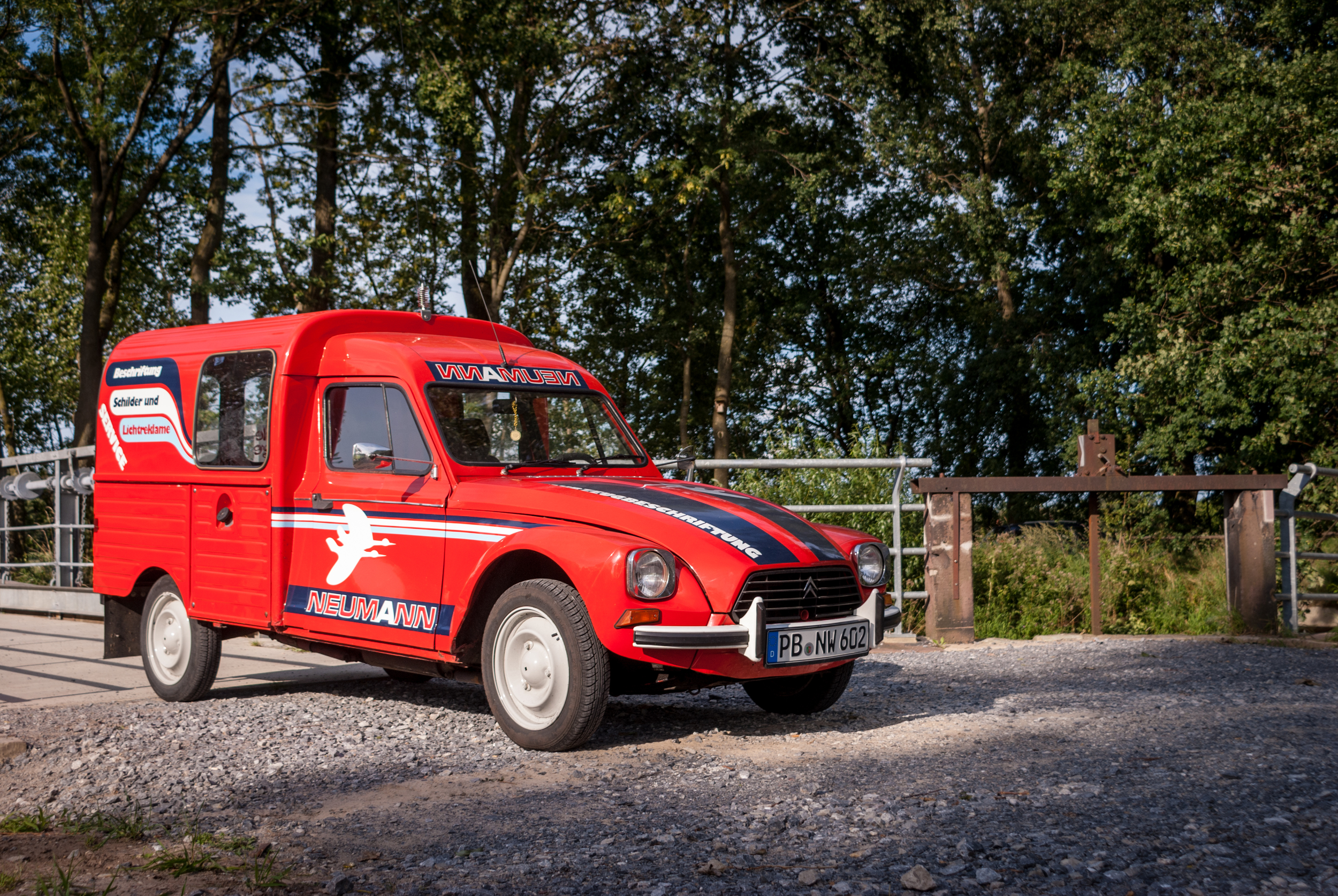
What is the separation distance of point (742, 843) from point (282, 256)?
74.9 ft

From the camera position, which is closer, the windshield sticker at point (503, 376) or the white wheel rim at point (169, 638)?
the windshield sticker at point (503, 376)

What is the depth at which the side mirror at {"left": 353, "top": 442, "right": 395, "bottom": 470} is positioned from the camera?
6445 millimetres

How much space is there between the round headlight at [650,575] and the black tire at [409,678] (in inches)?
131

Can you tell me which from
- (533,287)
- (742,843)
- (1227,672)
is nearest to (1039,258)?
(533,287)

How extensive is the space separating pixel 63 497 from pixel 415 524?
29.5 ft

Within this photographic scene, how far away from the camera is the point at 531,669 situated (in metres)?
5.76

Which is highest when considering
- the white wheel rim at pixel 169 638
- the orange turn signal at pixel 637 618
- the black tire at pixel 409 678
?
the orange turn signal at pixel 637 618

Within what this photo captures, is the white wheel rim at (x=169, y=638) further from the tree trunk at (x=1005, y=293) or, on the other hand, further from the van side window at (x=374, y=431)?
the tree trunk at (x=1005, y=293)

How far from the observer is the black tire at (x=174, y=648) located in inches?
293

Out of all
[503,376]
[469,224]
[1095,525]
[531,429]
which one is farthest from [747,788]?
[469,224]

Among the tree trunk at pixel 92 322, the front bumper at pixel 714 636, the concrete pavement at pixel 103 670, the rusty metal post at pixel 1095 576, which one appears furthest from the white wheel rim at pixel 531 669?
the tree trunk at pixel 92 322

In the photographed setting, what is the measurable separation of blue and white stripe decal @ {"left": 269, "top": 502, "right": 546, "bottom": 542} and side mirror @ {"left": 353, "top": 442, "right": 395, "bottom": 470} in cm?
27

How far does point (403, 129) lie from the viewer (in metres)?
23.2

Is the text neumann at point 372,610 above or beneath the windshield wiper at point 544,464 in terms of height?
beneath
